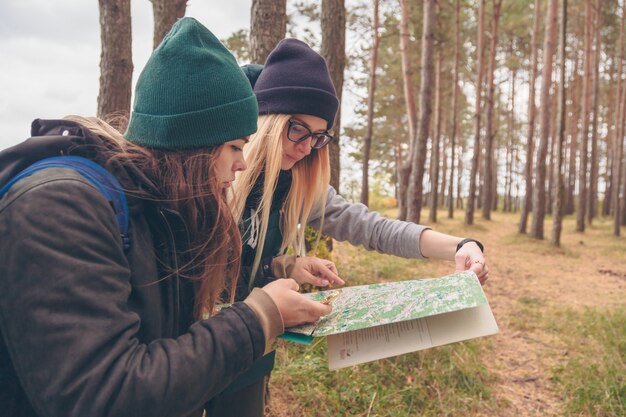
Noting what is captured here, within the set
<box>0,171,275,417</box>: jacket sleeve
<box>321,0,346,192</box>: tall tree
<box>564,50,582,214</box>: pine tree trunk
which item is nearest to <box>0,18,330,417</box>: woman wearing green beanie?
<box>0,171,275,417</box>: jacket sleeve

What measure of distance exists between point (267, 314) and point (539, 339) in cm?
462

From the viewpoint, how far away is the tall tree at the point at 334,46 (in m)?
5.81

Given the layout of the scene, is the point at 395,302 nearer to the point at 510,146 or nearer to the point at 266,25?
the point at 266,25

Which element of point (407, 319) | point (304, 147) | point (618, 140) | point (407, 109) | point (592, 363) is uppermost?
point (407, 109)

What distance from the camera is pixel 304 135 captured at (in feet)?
6.57

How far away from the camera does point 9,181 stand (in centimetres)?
96

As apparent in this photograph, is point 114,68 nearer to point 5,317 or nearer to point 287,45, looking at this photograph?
point 287,45

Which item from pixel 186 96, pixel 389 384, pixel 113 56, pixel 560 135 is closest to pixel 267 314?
pixel 186 96

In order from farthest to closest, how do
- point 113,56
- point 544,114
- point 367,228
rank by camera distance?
point 544,114
point 113,56
point 367,228

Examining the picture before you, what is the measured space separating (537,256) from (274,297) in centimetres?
1036

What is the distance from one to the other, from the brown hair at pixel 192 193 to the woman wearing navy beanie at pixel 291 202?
515 mm

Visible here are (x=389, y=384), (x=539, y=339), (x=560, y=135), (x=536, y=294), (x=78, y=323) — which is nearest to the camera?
(x=78, y=323)

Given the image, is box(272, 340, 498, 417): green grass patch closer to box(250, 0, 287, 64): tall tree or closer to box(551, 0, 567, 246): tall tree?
box(250, 0, 287, 64): tall tree

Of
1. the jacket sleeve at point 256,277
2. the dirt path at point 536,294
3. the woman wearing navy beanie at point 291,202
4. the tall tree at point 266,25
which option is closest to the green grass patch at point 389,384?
the dirt path at point 536,294
